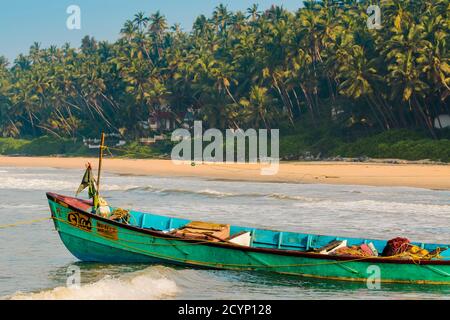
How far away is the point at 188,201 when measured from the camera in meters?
39.0

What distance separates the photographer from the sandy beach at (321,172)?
155 ft

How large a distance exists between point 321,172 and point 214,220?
82.3 ft

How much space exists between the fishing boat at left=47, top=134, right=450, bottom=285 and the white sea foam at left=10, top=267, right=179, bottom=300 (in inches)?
47.1

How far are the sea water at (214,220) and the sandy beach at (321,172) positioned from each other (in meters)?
2.59

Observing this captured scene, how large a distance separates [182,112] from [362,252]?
75.2 metres

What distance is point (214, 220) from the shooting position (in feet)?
102

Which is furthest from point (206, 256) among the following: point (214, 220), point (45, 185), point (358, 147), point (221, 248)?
point (358, 147)

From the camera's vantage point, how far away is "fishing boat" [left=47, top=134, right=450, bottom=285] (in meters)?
18.6

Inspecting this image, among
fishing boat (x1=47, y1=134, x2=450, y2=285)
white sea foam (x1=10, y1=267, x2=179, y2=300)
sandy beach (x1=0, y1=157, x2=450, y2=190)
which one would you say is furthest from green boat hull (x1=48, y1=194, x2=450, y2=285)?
sandy beach (x1=0, y1=157, x2=450, y2=190)

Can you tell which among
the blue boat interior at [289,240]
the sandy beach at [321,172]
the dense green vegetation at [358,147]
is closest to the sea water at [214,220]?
the blue boat interior at [289,240]

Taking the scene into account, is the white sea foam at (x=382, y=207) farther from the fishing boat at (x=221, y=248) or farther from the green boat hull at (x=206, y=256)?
the green boat hull at (x=206, y=256)

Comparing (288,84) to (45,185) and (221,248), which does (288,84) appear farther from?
(221,248)

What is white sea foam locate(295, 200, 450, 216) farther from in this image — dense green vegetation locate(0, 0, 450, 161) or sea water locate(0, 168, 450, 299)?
dense green vegetation locate(0, 0, 450, 161)
